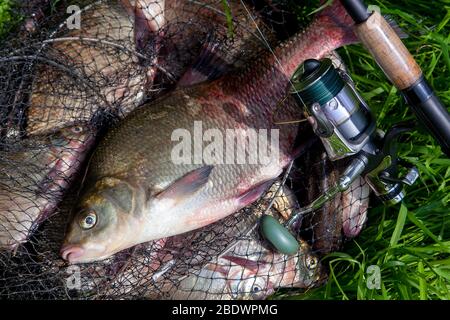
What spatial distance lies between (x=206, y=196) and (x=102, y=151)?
489mm

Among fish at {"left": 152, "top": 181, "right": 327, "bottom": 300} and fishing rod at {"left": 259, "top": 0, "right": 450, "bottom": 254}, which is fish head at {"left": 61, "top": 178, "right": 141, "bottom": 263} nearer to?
fish at {"left": 152, "top": 181, "right": 327, "bottom": 300}

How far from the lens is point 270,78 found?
264cm

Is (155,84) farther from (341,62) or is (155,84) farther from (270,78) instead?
(341,62)

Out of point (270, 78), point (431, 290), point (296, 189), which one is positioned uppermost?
point (270, 78)

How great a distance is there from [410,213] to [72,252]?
1.54m

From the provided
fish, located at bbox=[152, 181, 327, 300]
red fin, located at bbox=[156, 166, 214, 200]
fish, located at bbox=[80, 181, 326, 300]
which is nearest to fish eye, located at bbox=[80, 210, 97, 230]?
red fin, located at bbox=[156, 166, 214, 200]

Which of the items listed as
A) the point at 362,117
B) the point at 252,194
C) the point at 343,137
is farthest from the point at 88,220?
the point at 362,117

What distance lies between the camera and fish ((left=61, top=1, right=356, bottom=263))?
242 cm

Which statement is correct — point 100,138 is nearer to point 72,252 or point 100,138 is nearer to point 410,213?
point 72,252

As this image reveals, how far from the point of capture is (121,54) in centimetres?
299

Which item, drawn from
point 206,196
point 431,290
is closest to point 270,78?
point 206,196

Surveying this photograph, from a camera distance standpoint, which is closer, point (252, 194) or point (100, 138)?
point (252, 194)

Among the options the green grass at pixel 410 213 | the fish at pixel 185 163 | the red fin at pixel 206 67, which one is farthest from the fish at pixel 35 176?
the green grass at pixel 410 213

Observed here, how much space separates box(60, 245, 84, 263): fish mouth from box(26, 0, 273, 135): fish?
2.47 feet
